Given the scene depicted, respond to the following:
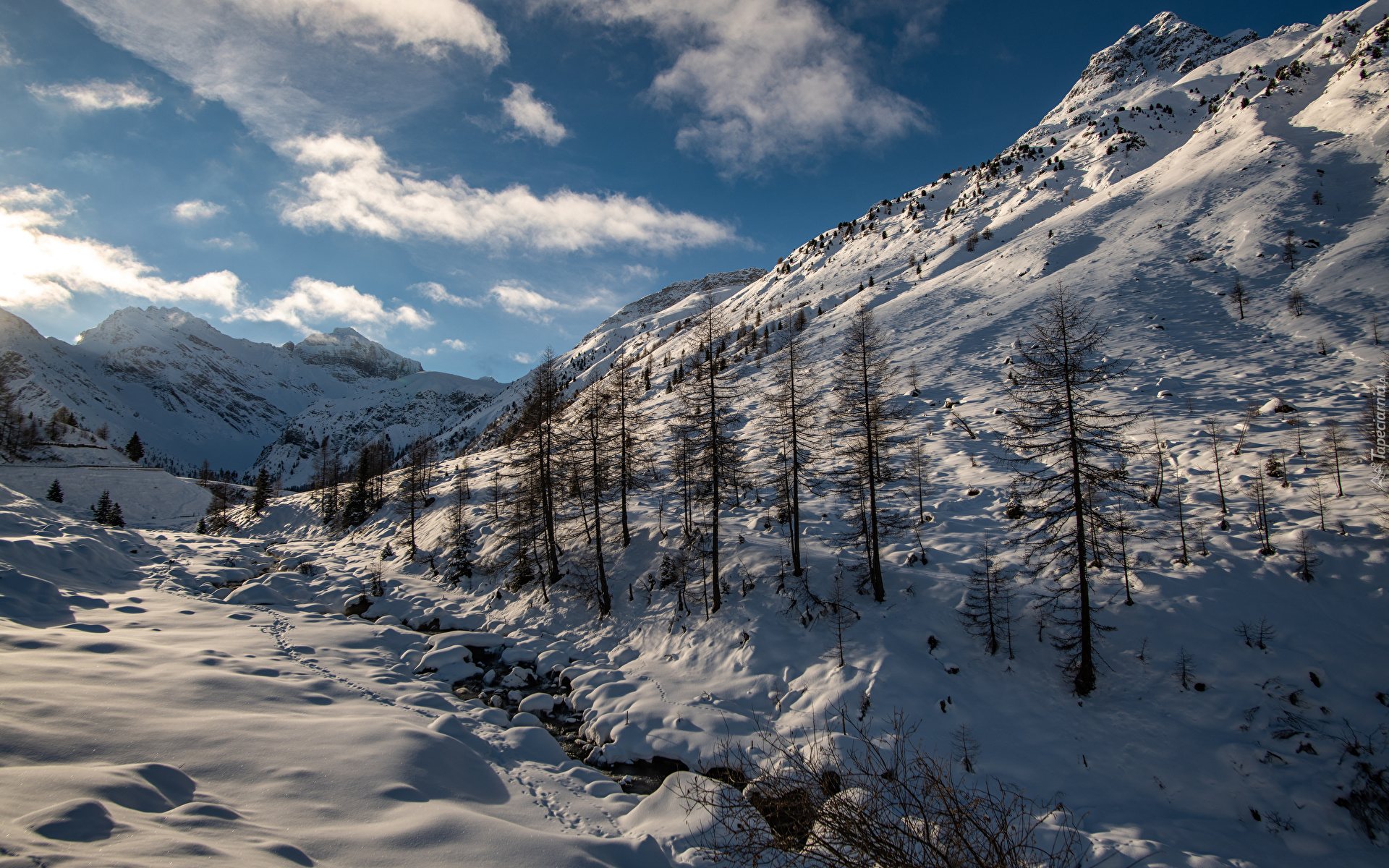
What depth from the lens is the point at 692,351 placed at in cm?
7456

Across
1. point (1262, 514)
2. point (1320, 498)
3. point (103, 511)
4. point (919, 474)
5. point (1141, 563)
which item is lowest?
point (1141, 563)

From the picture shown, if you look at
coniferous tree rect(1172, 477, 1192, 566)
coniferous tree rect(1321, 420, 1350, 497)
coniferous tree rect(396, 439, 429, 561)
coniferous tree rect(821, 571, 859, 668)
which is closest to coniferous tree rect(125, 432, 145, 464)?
coniferous tree rect(396, 439, 429, 561)

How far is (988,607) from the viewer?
1639cm

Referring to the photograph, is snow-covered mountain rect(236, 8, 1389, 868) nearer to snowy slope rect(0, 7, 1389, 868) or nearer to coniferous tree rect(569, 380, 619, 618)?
snowy slope rect(0, 7, 1389, 868)

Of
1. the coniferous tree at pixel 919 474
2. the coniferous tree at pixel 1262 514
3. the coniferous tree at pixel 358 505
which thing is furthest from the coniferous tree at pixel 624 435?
the coniferous tree at pixel 358 505

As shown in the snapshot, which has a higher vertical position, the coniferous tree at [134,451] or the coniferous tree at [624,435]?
the coniferous tree at [134,451]

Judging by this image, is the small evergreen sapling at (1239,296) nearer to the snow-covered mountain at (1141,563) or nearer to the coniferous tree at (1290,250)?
the snow-covered mountain at (1141,563)

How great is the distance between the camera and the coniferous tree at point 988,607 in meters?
16.2

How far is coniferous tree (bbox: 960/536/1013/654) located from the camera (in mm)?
16219

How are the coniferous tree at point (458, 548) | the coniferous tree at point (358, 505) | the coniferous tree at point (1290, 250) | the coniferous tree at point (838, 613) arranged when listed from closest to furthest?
1. the coniferous tree at point (838, 613)
2. the coniferous tree at point (458, 548)
3. the coniferous tree at point (1290, 250)
4. the coniferous tree at point (358, 505)

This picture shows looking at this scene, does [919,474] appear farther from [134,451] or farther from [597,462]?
[134,451]

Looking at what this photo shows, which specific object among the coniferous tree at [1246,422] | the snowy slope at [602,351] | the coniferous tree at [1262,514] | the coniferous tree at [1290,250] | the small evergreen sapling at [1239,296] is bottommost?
the coniferous tree at [1262,514]

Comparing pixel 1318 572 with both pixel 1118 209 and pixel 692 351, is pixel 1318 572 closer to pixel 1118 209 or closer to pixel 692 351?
pixel 1118 209

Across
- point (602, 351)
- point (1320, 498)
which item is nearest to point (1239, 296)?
point (1320, 498)
